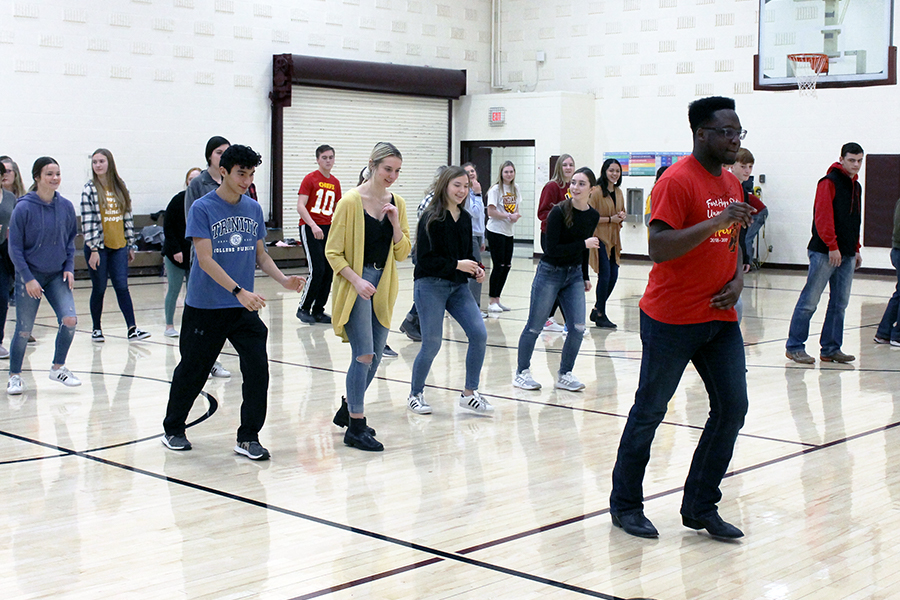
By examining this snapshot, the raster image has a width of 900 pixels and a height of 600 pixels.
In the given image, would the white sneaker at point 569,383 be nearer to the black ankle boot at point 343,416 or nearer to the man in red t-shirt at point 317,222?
the black ankle boot at point 343,416

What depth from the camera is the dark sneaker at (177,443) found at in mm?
5723

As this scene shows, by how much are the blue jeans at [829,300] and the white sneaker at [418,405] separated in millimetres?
3620

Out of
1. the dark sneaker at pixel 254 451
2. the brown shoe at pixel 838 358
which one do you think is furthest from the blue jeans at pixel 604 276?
the dark sneaker at pixel 254 451

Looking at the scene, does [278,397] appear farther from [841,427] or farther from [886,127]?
[886,127]

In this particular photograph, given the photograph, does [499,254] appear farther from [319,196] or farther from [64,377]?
[64,377]

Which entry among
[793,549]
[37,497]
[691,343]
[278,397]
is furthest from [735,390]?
[278,397]

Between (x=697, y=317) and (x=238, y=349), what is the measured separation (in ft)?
8.54

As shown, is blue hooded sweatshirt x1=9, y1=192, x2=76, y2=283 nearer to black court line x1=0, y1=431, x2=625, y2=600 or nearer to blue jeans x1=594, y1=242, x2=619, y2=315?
black court line x1=0, y1=431, x2=625, y2=600

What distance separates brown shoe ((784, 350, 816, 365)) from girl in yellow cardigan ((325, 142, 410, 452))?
14.3 ft

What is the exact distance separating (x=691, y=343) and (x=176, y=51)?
14512 millimetres

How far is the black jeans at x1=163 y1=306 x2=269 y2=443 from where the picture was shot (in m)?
5.52

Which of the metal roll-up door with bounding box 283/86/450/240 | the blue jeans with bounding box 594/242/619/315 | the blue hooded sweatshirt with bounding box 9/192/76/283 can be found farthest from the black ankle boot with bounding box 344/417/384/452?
the metal roll-up door with bounding box 283/86/450/240

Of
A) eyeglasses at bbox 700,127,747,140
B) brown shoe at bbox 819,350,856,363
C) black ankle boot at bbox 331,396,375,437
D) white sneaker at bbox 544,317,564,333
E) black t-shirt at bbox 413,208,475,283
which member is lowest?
white sneaker at bbox 544,317,564,333

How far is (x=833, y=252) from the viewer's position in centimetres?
834
